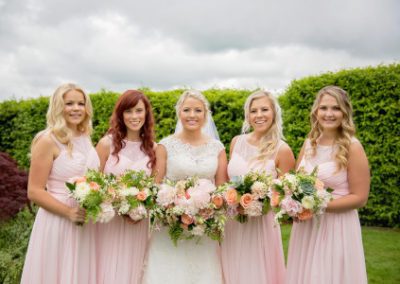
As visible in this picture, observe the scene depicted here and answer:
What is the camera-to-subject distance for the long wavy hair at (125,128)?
5234mm

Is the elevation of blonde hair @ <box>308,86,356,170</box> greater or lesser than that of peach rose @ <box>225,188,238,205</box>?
greater

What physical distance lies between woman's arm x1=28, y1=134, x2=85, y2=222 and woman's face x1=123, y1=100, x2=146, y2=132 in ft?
3.28

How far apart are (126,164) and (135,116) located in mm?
588

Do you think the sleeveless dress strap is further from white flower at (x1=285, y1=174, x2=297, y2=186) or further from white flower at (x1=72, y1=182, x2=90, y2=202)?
white flower at (x1=285, y1=174, x2=297, y2=186)

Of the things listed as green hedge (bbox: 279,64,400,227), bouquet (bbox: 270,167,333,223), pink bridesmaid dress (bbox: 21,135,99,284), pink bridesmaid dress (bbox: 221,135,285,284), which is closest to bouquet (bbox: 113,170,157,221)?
pink bridesmaid dress (bbox: 21,135,99,284)

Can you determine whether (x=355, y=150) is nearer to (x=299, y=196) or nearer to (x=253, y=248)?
(x=299, y=196)

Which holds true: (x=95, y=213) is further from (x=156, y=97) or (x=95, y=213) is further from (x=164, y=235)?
(x=156, y=97)

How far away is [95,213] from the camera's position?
169 inches

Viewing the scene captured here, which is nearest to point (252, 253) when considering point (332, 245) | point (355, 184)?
point (332, 245)

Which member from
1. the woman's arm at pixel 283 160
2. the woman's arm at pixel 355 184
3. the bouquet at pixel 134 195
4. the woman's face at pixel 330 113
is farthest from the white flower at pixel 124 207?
the woman's face at pixel 330 113

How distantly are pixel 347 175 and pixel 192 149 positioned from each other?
1827mm

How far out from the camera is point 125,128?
5.45m

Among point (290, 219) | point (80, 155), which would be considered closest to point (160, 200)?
point (80, 155)

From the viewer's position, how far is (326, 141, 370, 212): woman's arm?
4.57 m
